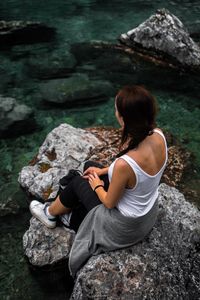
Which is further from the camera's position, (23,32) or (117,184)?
(23,32)

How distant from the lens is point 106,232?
532cm

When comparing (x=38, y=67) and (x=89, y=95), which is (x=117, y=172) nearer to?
(x=89, y=95)

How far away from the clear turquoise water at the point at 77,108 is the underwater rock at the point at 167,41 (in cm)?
62

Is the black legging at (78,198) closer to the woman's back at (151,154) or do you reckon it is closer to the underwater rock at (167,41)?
the woman's back at (151,154)

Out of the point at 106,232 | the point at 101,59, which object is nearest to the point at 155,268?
the point at 106,232

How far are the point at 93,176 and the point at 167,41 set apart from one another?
9.43 m

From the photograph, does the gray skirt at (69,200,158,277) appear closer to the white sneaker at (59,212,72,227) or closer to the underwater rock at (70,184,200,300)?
the underwater rock at (70,184,200,300)

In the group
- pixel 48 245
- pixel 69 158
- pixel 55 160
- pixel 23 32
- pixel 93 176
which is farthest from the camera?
pixel 23 32

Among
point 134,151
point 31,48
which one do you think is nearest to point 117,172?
point 134,151

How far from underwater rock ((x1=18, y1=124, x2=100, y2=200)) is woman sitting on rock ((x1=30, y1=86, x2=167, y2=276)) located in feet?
4.16

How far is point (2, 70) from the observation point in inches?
540

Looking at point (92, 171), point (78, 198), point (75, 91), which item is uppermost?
point (92, 171)

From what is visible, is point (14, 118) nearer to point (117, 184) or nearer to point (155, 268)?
point (155, 268)

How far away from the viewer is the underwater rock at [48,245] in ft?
20.9
